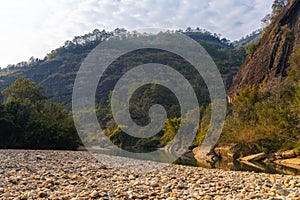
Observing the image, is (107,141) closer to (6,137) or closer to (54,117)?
(54,117)

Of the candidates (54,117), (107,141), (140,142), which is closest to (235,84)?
(140,142)

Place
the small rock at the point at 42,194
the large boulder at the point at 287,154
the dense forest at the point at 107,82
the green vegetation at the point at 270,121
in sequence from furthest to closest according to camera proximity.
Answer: the dense forest at the point at 107,82 → the green vegetation at the point at 270,121 → the large boulder at the point at 287,154 → the small rock at the point at 42,194

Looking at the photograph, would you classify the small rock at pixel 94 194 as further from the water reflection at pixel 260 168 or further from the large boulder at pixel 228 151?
the large boulder at pixel 228 151

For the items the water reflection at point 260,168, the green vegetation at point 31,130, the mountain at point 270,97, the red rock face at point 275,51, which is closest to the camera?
the water reflection at point 260,168

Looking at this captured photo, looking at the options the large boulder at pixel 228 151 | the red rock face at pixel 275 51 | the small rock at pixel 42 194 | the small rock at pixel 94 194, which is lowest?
the small rock at pixel 42 194

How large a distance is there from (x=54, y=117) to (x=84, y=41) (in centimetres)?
8385

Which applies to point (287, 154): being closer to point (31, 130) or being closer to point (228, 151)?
point (228, 151)

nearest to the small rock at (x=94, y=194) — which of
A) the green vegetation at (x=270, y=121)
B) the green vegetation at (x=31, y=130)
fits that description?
the green vegetation at (x=270, y=121)

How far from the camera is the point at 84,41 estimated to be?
109000 millimetres

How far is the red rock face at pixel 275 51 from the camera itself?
120 feet

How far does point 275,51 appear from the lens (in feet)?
128

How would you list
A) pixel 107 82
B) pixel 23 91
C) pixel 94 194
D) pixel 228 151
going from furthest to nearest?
pixel 107 82, pixel 23 91, pixel 228 151, pixel 94 194

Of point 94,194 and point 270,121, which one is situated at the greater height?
point 270,121

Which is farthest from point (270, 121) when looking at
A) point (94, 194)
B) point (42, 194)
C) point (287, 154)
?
point (42, 194)
